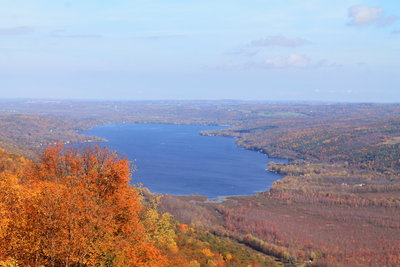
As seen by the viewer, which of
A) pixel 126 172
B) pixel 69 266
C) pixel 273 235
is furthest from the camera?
pixel 273 235

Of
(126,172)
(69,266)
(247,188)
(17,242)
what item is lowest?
(247,188)

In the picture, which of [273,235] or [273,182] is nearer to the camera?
[273,235]

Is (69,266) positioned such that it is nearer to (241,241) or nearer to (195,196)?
(241,241)

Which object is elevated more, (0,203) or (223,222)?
(0,203)

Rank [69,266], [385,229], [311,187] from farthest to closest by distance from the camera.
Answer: [311,187] → [385,229] → [69,266]

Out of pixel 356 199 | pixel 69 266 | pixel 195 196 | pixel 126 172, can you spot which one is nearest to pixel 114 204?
pixel 126 172

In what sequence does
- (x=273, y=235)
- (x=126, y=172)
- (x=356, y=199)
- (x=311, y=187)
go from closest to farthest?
(x=126, y=172) < (x=273, y=235) < (x=356, y=199) < (x=311, y=187)

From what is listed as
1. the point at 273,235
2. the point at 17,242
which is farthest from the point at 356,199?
the point at 17,242

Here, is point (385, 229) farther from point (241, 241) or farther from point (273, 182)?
point (273, 182)

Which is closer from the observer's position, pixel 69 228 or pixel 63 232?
pixel 63 232
